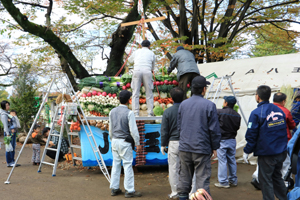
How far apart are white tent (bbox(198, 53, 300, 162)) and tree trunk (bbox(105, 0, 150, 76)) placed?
3766 mm

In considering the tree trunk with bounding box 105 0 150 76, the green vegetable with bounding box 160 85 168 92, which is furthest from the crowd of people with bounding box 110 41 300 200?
the tree trunk with bounding box 105 0 150 76

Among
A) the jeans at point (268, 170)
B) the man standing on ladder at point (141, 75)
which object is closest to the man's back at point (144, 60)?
the man standing on ladder at point (141, 75)

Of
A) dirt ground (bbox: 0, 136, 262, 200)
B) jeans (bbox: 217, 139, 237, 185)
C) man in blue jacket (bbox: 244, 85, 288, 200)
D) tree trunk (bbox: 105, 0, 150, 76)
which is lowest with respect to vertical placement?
dirt ground (bbox: 0, 136, 262, 200)

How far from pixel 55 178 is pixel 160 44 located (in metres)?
9.20

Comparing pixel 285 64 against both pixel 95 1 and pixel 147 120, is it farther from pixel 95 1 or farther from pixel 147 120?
pixel 95 1

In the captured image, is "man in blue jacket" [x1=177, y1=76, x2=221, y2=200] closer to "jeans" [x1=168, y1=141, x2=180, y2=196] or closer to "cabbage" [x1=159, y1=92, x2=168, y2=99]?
"jeans" [x1=168, y1=141, x2=180, y2=196]

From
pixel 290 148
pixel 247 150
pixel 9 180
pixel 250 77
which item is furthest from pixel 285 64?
pixel 9 180

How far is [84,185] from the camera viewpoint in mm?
6371

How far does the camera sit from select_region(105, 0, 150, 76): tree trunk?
1091cm

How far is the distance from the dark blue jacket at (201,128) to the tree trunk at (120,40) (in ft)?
24.8

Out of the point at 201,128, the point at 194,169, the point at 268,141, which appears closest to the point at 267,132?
the point at 268,141

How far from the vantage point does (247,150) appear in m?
4.27

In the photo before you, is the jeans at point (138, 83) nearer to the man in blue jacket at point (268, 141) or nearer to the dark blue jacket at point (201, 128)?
the dark blue jacket at point (201, 128)

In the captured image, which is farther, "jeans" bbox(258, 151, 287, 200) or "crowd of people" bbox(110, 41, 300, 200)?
"jeans" bbox(258, 151, 287, 200)
